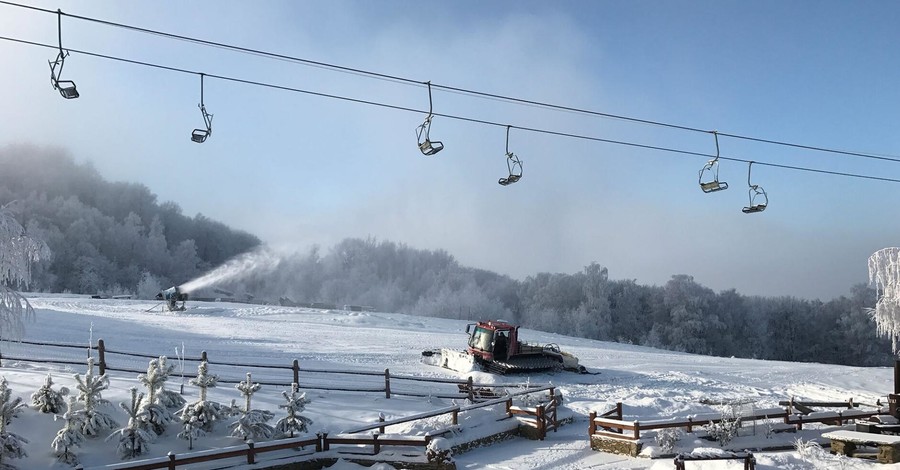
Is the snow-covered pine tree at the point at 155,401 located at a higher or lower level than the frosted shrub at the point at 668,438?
higher

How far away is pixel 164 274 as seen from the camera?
3457 inches

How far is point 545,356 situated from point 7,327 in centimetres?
1870

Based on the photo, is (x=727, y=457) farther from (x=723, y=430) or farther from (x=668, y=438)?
(x=723, y=430)

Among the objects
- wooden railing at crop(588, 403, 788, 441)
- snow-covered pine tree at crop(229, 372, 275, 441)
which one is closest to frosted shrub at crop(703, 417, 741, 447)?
wooden railing at crop(588, 403, 788, 441)

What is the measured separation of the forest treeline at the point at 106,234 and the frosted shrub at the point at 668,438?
6749 cm

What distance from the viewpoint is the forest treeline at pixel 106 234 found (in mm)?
76125

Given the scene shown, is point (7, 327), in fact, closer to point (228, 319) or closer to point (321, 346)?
point (321, 346)

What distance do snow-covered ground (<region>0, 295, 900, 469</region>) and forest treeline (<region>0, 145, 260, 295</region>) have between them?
1227 inches

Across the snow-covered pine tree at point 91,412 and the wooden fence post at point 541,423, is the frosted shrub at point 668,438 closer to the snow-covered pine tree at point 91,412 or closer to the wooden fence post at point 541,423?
the wooden fence post at point 541,423

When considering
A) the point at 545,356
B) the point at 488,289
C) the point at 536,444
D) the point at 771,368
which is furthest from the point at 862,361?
the point at 536,444

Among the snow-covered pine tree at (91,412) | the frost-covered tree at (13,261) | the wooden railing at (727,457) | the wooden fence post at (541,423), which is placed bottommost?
the wooden fence post at (541,423)

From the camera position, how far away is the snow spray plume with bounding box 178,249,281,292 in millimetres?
83625

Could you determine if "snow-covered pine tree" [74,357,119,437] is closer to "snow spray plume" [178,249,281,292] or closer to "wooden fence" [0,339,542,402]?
"wooden fence" [0,339,542,402]

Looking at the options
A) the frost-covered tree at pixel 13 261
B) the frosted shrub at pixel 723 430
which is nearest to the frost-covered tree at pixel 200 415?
the frost-covered tree at pixel 13 261
